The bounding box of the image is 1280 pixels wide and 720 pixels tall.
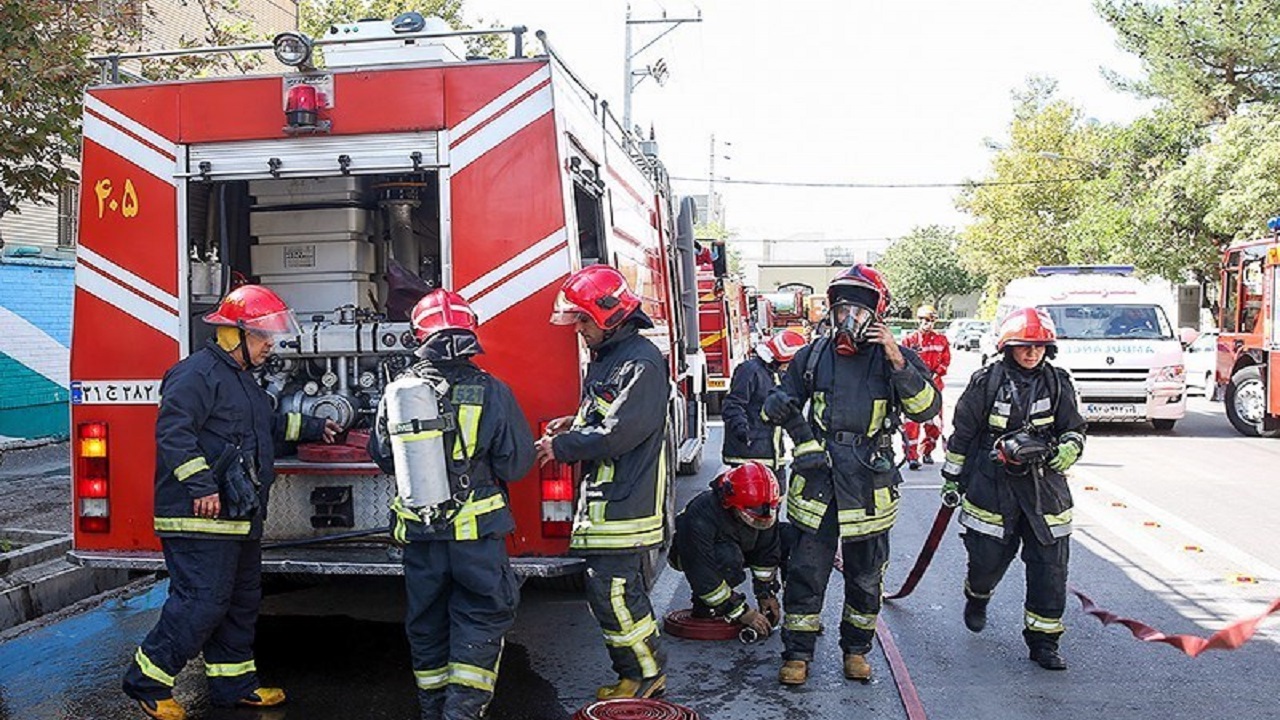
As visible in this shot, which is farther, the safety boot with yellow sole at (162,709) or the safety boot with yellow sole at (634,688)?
the safety boot with yellow sole at (634,688)

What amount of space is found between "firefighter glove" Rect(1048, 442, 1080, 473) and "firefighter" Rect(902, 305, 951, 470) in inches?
243

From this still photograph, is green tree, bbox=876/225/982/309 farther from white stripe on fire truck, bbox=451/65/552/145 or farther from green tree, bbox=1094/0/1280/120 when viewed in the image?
white stripe on fire truck, bbox=451/65/552/145

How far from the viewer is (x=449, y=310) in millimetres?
4398

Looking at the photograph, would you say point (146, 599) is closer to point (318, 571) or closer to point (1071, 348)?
point (318, 571)

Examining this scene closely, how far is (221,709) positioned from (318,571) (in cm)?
69

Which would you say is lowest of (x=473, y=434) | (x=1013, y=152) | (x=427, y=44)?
(x=473, y=434)

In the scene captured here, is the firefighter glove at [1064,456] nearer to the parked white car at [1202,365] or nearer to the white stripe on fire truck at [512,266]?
the white stripe on fire truck at [512,266]

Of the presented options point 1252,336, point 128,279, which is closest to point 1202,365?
point 1252,336

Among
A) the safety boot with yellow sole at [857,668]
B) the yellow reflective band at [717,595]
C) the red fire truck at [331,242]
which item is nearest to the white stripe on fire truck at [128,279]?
the red fire truck at [331,242]

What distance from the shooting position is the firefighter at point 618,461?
4.59 meters

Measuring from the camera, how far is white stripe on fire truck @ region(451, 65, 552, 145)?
4898 mm

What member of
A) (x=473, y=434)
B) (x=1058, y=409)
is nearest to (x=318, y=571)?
(x=473, y=434)

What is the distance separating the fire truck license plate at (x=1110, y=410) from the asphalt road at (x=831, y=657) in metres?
6.45

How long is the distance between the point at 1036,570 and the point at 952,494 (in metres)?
0.52
